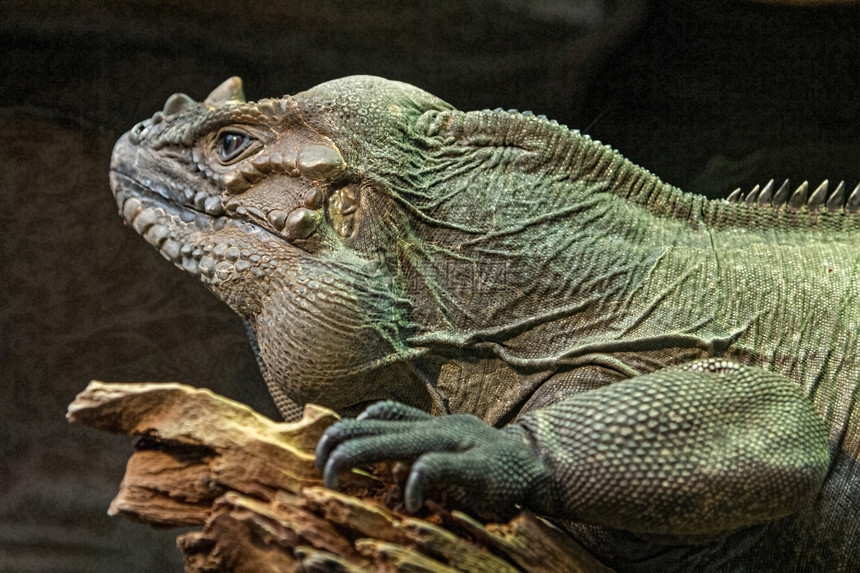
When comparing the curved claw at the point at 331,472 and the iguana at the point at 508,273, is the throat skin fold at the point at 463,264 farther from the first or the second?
the curved claw at the point at 331,472

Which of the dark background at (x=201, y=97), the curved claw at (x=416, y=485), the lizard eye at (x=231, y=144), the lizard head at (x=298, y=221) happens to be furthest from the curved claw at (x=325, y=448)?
the dark background at (x=201, y=97)

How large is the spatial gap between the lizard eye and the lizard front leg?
122 cm

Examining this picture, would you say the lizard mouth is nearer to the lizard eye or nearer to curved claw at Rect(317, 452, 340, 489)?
the lizard eye

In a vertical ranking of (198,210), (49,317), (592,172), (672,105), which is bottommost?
(49,317)

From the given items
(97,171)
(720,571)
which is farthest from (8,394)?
(720,571)

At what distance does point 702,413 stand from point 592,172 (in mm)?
1063

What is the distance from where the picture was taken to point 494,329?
2.87m

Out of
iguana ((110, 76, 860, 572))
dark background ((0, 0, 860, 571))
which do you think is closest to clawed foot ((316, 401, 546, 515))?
iguana ((110, 76, 860, 572))

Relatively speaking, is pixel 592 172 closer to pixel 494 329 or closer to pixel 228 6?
pixel 494 329

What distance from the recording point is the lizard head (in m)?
2.79

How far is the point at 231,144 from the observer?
3010 millimetres

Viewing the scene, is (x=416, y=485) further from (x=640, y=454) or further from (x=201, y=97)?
(x=201, y=97)

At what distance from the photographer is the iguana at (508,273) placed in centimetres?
269

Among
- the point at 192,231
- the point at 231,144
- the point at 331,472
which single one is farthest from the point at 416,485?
the point at 231,144
